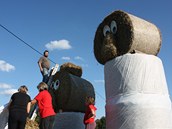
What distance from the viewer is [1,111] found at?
6.41 metres

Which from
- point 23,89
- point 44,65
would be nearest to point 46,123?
point 23,89

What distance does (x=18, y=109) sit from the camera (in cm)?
609

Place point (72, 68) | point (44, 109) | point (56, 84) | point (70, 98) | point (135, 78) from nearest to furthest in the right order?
point (44, 109) < point (135, 78) < point (70, 98) < point (56, 84) < point (72, 68)

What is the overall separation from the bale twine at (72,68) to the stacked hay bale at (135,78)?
11.3ft

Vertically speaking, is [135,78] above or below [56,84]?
below

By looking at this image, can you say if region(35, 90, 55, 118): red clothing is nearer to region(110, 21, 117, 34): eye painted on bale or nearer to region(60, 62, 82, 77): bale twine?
region(110, 21, 117, 34): eye painted on bale

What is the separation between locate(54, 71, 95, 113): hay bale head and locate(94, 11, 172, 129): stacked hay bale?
232 cm

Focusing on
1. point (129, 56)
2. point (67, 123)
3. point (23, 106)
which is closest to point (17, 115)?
point (23, 106)

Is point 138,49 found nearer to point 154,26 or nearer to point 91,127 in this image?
point 154,26

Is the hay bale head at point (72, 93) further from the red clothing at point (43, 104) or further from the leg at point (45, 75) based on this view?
the red clothing at point (43, 104)

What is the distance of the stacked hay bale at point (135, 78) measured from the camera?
6.38 m

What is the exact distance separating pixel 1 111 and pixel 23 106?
0.61m

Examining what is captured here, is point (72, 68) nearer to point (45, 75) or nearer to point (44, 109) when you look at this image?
point (45, 75)

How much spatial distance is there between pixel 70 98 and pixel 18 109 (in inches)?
146
